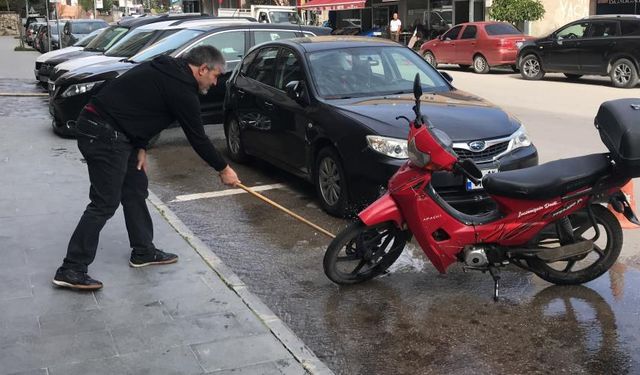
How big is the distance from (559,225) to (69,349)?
314cm

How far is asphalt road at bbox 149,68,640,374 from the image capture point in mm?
3873

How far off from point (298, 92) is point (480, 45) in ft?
51.9

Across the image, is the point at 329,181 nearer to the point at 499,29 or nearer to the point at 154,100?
the point at 154,100

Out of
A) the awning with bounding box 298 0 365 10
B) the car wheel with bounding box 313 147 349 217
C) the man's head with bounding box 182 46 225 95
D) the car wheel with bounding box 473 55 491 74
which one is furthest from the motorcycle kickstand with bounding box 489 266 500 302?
the awning with bounding box 298 0 365 10

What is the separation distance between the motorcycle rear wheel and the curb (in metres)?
1.80

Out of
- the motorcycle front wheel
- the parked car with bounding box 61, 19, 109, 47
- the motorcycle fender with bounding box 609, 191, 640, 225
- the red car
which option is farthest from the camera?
the parked car with bounding box 61, 19, 109, 47

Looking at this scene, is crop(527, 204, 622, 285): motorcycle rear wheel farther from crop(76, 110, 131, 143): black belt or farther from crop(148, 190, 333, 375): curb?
crop(76, 110, 131, 143): black belt

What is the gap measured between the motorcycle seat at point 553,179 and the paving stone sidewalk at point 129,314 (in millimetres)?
1676

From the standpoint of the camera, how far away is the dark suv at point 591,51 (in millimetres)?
16188

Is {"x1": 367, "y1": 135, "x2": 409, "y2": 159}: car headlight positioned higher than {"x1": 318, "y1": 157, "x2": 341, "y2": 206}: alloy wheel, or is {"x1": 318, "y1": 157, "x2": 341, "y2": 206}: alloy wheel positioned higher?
{"x1": 367, "y1": 135, "x2": 409, "y2": 159}: car headlight

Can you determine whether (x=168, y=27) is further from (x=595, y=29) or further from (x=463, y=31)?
(x=463, y=31)

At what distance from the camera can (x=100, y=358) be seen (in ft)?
12.1

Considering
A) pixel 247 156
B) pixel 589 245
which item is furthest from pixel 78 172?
pixel 589 245

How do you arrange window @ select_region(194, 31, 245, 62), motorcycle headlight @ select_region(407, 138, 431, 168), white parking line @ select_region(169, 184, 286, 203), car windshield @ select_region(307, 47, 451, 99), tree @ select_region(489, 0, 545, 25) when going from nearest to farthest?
motorcycle headlight @ select_region(407, 138, 431, 168), car windshield @ select_region(307, 47, 451, 99), white parking line @ select_region(169, 184, 286, 203), window @ select_region(194, 31, 245, 62), tree @ select_region(489, 0, 545, 25)
